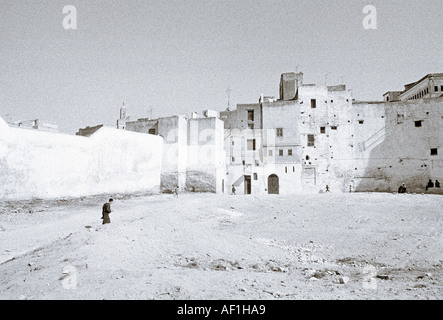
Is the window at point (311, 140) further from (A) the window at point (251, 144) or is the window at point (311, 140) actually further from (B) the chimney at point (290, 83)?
(B) the chimney at point (290, 83)

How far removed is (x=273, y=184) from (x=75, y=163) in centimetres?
1809

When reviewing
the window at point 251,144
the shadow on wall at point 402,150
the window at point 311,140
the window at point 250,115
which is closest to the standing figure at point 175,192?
the window at point 251,144

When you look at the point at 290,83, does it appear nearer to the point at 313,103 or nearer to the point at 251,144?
the point at 313,103

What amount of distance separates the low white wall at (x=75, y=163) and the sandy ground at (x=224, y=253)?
58.9 inches

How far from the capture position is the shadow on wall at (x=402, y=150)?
26.7 meters

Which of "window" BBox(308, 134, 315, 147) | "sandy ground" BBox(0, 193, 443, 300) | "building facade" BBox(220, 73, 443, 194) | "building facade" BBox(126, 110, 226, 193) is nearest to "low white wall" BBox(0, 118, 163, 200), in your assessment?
"building facade" BBox(126, 110, 226, 193)

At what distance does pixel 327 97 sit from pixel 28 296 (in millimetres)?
29108

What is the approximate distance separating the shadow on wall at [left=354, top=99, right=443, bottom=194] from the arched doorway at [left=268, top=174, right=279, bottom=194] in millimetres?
8052

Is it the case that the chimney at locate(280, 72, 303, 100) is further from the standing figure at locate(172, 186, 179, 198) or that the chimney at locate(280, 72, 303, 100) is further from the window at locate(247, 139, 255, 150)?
the standing figure at locate(172, 186, 179, 198)

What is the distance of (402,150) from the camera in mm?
27328

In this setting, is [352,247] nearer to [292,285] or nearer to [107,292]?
[292,285]

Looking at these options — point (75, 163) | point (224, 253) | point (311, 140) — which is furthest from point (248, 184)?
point (224, 253)

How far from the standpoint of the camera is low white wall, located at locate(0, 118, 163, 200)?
50.7ft
